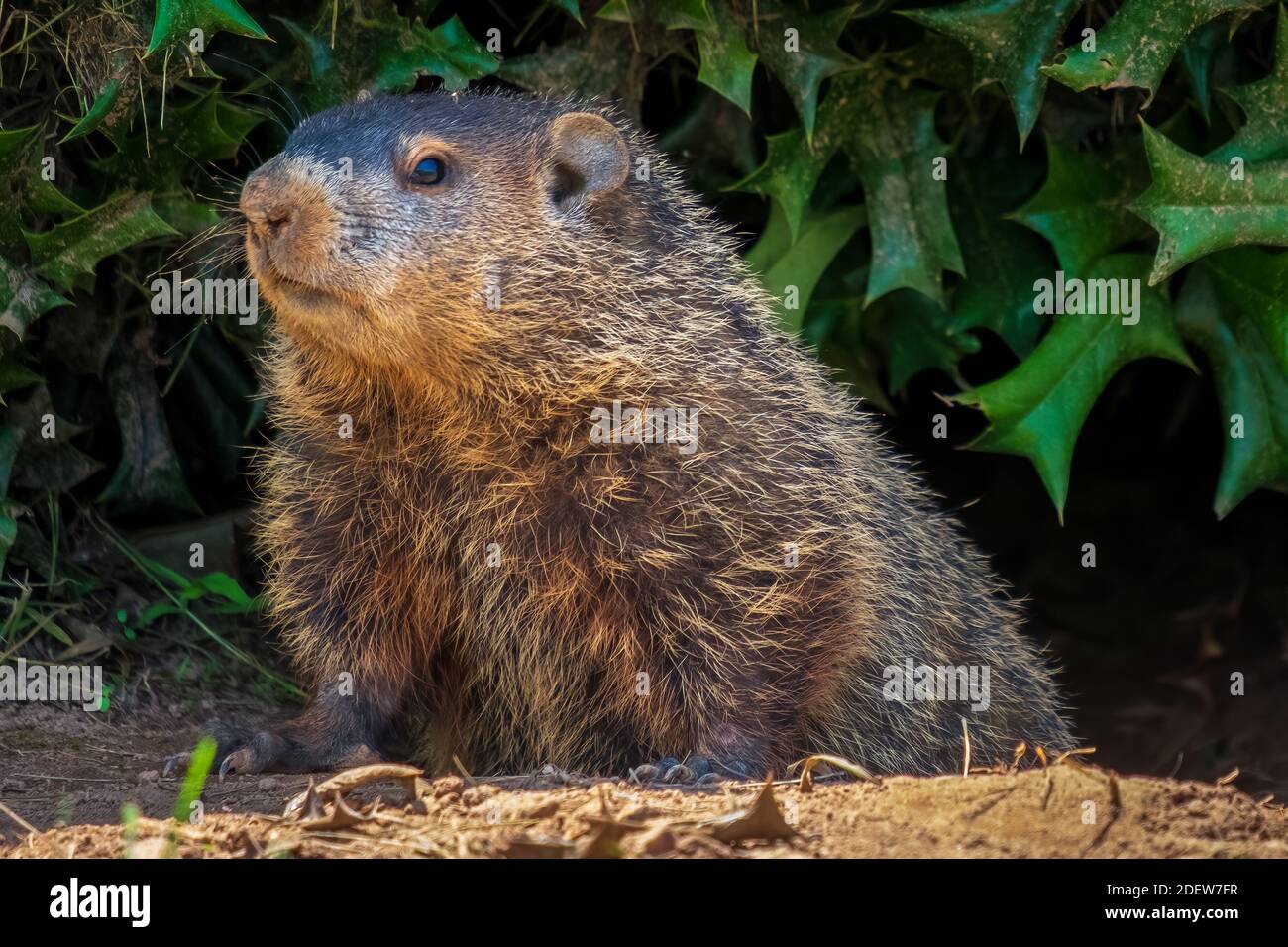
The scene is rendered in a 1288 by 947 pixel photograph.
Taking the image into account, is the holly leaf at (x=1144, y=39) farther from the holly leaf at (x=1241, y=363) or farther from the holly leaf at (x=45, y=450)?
the holly leaf at (x=45, y=450)

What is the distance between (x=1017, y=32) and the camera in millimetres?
5023

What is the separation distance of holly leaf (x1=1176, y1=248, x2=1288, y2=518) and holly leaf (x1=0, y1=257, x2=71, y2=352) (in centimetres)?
380

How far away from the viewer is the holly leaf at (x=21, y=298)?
4852 millimetres

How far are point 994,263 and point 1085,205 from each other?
0.55 metres

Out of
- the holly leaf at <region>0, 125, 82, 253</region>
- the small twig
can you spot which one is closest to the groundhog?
the small twig

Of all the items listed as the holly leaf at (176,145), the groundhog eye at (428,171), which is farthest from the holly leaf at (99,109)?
the groundhog eye at (428,171)

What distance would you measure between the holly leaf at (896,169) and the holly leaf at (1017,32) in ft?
2.25

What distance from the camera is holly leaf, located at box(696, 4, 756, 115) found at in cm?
514

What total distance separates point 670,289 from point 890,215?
1.56 m

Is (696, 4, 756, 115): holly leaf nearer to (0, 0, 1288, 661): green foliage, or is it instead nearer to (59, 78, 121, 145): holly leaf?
(0, 0, 1288, 661): green foliage

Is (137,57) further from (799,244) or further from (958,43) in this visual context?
(958,43)

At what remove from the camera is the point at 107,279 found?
5.62 meters

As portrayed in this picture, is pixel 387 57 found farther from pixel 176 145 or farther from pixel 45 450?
pixel 45 450

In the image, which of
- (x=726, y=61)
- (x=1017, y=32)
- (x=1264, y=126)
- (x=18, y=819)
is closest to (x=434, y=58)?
(x=726, y=61)
